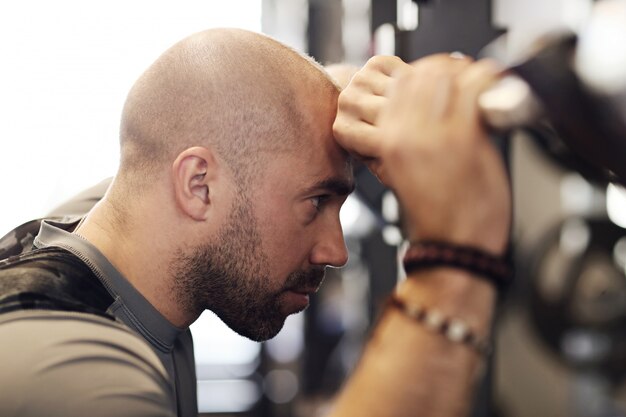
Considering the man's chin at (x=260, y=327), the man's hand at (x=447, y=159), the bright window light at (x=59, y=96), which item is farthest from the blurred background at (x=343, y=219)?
the man's hand at (x=447, y=159)

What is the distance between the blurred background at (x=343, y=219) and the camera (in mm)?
3611

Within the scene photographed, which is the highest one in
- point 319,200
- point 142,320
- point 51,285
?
point 51,285

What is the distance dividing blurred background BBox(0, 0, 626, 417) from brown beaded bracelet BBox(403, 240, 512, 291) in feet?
7.86

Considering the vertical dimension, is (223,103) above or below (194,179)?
above

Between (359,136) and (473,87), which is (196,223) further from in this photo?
(473,87)

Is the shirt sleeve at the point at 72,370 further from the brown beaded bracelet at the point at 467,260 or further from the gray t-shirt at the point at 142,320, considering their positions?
the brown beaded bracelet at the point at 467,260

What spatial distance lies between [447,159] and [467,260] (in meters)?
0.11

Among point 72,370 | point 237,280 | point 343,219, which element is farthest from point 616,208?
point 72,370

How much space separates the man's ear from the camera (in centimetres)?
136

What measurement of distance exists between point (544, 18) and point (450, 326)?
11.5ft

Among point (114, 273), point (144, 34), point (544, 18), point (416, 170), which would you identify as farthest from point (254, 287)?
point (144, 34)

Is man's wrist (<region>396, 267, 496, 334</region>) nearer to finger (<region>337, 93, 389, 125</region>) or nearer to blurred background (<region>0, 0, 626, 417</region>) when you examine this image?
finger (<region>337, 93, 389, 125</region>)

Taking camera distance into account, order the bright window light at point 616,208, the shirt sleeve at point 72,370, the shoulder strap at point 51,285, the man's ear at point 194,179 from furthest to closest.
Result: 1. the bright window light at point 616,208
2. the man's ear at point 194,179
3. the shoulder strap at point 51,285
4. the shirt sleeve at point 72,370

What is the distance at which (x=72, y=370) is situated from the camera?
0.97m
